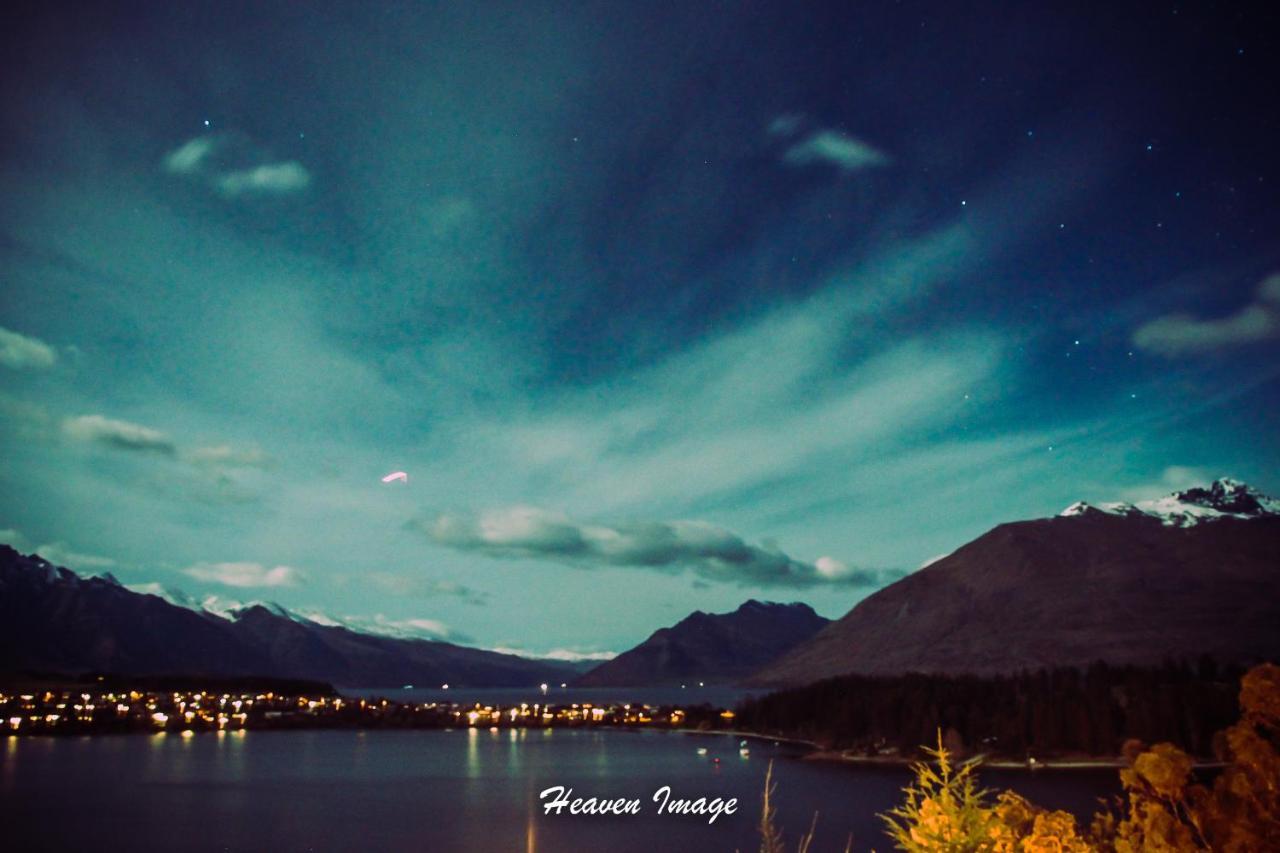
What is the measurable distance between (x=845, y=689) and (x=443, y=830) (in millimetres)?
110732

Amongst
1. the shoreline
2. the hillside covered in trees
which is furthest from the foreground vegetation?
the hillside covered in trees

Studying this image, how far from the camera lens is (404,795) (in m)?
112

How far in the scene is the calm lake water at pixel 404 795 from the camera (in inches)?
3314

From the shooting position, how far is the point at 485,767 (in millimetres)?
147625

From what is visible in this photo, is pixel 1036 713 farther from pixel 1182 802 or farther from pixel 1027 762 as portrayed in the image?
pixel 1182 802

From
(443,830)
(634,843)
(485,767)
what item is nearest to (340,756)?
(485,767)

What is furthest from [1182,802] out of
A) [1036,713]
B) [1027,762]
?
[1036,713]

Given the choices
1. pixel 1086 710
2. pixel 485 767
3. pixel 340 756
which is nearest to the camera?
pixel 1086 710

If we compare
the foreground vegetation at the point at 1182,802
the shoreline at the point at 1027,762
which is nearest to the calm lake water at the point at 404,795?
the shoreline at the point at 1027,762

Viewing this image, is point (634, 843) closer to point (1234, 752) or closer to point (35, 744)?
point (1234, 752)

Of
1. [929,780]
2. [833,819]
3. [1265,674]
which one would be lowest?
[833,819]

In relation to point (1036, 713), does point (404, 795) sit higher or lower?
lower

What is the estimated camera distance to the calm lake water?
84.2m

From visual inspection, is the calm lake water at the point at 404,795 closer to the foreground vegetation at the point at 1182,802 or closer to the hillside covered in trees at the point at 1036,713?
the hillside covered in trees at the point at 1036,713
